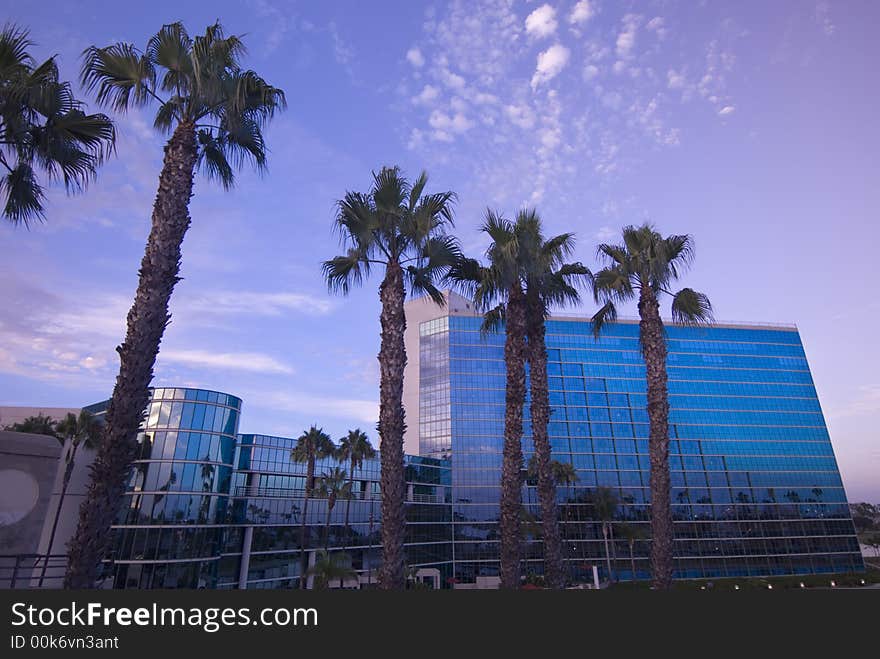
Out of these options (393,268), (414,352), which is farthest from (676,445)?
(393,268)

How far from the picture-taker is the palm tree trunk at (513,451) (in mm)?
14656

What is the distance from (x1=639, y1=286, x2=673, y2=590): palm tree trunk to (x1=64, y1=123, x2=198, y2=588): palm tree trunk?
14.9 metres

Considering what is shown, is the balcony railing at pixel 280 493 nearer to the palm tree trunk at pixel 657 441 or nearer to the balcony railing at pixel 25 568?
the balcony railing at pixel 25 568

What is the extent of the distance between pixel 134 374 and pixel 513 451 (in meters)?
11.1

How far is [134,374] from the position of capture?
934cm

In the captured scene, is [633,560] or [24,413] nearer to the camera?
[24,413]

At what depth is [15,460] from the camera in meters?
13.9

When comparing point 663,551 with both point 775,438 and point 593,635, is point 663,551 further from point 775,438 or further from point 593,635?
point 775,438

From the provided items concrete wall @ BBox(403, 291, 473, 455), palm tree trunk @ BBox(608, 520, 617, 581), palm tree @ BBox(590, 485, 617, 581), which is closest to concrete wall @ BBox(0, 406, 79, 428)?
concrete wall @ BBox(403, 291, 473, 455)

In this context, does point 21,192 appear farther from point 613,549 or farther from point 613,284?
point 613,549

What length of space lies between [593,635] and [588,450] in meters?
76.4

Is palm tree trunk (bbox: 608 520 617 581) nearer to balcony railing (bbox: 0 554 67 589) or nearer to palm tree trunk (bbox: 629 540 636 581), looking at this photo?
palm tree trunk (bbox: 629 540 636 581)

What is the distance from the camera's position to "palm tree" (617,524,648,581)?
63.2 m

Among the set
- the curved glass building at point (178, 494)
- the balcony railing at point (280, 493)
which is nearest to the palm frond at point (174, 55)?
the curved glass building at point (178, 494)
